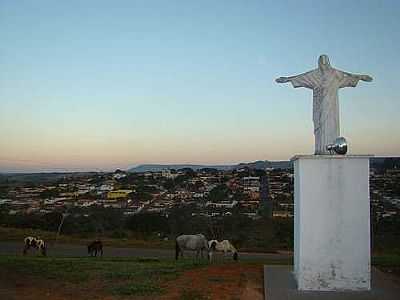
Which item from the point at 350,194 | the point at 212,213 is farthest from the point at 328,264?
the point at 212,213

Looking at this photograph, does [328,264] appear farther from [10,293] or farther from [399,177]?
[399,177]

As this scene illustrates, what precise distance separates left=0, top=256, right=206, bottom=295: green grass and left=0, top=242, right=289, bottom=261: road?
6785 millimetres

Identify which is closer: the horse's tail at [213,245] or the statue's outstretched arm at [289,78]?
the statue's outstretched arm at [289,78]

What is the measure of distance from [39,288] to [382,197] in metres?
15.3

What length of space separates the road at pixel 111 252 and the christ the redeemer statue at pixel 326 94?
9.96m

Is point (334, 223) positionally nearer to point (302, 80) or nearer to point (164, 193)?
point (302, 80)

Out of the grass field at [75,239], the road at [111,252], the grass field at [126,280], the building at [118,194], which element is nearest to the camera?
the grass field at [126,280]

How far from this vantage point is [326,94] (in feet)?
33.8

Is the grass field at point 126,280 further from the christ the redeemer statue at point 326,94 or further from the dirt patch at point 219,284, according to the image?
the christ the redeemer statue at point 326,94

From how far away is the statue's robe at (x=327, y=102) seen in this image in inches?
403

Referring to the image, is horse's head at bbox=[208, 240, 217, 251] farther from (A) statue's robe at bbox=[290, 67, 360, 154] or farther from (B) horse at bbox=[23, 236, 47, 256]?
(A) statue's robe at bbox=[290, 67, 360, 154]

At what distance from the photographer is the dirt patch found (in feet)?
30.5

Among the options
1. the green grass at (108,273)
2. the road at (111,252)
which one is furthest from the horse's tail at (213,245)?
the green grass at (108,273)

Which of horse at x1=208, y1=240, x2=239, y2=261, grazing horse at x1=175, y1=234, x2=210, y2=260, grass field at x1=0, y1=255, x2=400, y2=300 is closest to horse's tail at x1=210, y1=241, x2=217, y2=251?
horse at x1=208, y1=240, x2=239, y2=261
